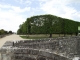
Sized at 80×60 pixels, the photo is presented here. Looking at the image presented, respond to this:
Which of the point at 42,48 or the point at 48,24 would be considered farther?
the point at 48,24

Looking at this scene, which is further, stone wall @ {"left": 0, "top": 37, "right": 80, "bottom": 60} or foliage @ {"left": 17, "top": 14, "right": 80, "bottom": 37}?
foliage @ {"left": 17, "top": 14, "right": 80, "bottom": 37}

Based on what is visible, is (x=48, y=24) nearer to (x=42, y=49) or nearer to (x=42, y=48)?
(x=42, y=48)

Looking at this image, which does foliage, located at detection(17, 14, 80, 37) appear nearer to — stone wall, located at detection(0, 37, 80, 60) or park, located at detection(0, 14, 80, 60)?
park, located at detection(0, 14, 80, 60)

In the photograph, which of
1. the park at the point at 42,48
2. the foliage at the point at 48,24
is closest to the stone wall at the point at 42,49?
the park at the point at 42,48

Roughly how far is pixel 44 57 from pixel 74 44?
5.50m

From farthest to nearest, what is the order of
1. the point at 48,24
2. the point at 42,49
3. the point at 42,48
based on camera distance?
the point at 48,24, the point at 42,48, the point at 42,49

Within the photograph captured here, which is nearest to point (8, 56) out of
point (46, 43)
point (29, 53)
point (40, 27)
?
→ point (29, 53)

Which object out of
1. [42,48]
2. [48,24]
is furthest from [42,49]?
[48,24]

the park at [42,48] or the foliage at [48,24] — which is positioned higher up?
the foliage at [48,24]

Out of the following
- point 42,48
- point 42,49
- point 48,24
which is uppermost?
point 48,24

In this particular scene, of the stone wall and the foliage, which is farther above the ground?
the foliage

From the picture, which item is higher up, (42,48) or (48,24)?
(48,24)

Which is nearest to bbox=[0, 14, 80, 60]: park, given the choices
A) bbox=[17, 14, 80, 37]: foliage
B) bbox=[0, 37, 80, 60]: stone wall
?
bbox=[0, 37, 80, 60]: stone wall

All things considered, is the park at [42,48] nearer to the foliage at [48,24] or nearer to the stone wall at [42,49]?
the stone wall at [42,49]
